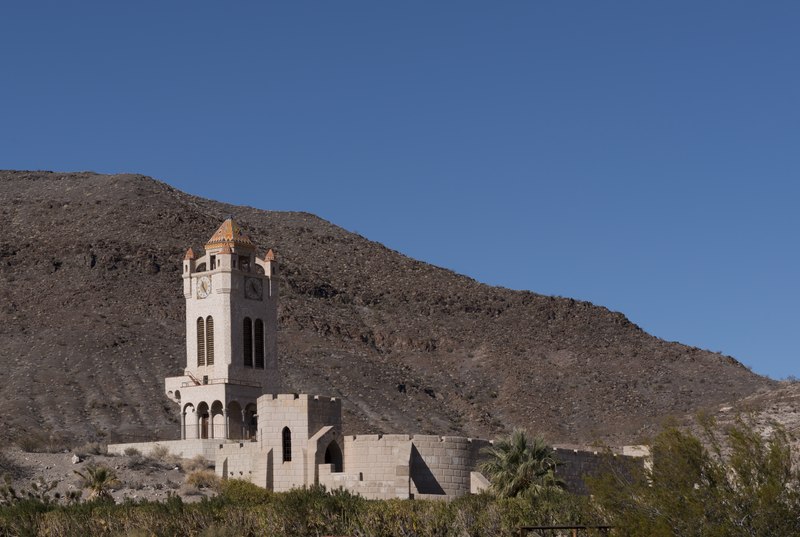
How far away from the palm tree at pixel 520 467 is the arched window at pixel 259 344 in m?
19.4

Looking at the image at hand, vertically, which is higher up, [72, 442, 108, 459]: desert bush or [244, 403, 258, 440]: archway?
[244, 403, 258, 440]: archway

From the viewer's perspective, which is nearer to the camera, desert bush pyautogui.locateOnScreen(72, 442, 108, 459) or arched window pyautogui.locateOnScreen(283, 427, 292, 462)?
arched window pyautogui.locateOnScreen(283, 427, 292, 462)

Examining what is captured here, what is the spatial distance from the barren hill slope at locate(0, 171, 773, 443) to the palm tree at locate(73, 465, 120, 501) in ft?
47.1

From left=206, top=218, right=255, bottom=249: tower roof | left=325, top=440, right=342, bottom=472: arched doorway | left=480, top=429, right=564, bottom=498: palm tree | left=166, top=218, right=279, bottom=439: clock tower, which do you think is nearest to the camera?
left=480, top=429, right=564, bottom=498: palm tree

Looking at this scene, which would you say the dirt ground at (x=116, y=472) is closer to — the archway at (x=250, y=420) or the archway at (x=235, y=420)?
the archway at (x=235, y=420)

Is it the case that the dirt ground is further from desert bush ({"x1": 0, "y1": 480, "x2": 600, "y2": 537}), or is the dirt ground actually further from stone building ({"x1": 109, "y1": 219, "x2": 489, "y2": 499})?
desert bush ({"x1": 0, "y1": 480, "x2": 600, "y2": 537})

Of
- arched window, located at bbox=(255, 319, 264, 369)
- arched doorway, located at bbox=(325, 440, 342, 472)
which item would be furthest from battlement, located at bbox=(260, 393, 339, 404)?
arched window, located at bbox=(255, 319, 264, 369)

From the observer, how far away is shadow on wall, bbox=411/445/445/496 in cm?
5344

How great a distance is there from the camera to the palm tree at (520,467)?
159 ft

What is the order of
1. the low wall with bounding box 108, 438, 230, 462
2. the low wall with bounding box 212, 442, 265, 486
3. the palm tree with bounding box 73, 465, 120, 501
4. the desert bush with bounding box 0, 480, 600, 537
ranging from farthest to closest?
the low wall with bounding box 108, 438, 230, 462 < the low wall with bounding box 212, 442, 265, 486 < the palm tree with bounding box 73, 465, 120, 501 < the desert bush with bounding box 0, 480, 600, 537

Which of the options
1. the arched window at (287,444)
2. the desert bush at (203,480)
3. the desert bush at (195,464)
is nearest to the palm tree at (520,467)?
the arched window at (287,444)

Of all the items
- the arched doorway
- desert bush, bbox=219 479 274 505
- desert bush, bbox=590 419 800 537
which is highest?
the arched doorway

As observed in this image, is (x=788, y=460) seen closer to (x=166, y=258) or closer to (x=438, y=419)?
(x=438, y=419)

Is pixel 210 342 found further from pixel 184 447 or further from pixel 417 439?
pixel 417 439
